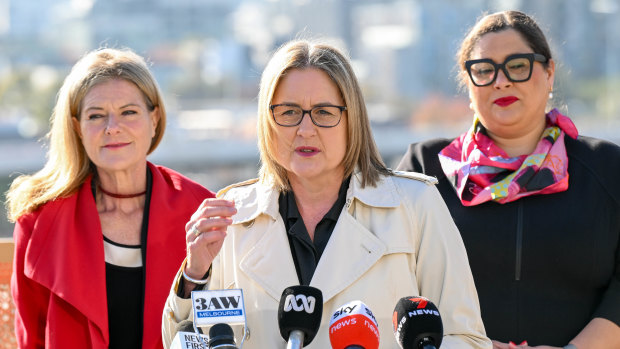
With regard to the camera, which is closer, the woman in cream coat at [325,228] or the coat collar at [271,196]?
the woman in cream coat at [325,228]

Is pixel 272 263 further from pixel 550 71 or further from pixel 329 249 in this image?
pixel 550 71

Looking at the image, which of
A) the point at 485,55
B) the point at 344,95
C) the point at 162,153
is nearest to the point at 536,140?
the point at 485,55

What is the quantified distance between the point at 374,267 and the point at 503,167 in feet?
3.19

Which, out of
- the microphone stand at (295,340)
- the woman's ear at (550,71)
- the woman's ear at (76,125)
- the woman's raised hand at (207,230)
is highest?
the woman's ear at (550,71)

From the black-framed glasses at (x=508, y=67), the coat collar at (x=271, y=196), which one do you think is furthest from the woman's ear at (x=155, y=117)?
the black-framed glasses at (x=508, y=67)

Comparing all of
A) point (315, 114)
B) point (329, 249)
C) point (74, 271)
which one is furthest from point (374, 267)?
point (74, 271)

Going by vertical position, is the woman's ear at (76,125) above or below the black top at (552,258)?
above

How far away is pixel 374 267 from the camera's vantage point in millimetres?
2752

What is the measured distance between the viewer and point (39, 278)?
11.1 feet

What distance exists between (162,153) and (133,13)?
1297 inches

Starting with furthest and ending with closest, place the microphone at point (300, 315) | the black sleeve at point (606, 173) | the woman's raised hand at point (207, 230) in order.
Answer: the black sleeve at point (606, 173) < the woman's raised hand at point (207, 230) < the microphone at point (300, 315)

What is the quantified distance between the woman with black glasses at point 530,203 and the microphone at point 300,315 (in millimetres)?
1227

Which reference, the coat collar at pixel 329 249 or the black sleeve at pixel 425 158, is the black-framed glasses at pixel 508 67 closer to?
the black sleeve at pixel 425 158

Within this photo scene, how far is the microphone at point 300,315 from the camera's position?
2223 millimetres
